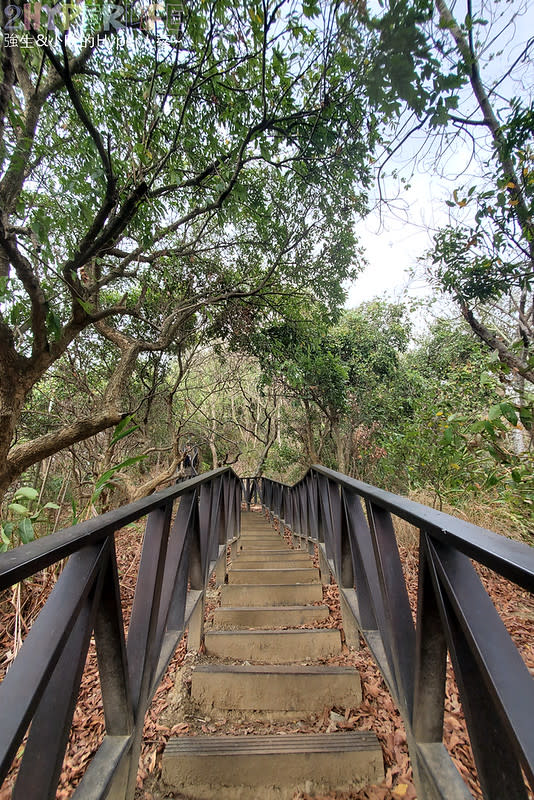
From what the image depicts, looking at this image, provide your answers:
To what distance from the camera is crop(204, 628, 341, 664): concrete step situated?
187 cm

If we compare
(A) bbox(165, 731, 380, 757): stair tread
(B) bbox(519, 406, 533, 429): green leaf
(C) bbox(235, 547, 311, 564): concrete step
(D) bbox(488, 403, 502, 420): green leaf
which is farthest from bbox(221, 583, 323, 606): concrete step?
(B) bbox(519, 406, 533, 429): green leaf

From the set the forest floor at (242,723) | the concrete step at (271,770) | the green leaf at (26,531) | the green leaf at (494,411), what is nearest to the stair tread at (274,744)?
the concrete step at (271,770)

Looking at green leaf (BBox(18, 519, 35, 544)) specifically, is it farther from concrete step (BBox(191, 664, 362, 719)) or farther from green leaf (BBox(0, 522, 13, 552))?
concrete step (BBox(191, 664, 362, 719))

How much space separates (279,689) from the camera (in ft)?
→ 5.11

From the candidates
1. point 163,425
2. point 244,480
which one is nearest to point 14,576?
point 163,425

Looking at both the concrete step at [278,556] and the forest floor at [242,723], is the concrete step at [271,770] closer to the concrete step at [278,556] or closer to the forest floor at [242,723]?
the forest floor at [242,723]

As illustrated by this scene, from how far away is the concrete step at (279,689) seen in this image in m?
1.54

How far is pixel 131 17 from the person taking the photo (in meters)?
2.37

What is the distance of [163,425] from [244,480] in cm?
346

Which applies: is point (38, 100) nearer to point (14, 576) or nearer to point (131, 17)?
point (131, 17)

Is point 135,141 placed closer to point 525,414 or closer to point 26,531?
point 26,531

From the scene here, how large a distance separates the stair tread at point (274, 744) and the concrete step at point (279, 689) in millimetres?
223

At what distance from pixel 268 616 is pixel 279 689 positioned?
647 millimetres

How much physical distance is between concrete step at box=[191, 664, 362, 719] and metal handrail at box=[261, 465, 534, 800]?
288mm
